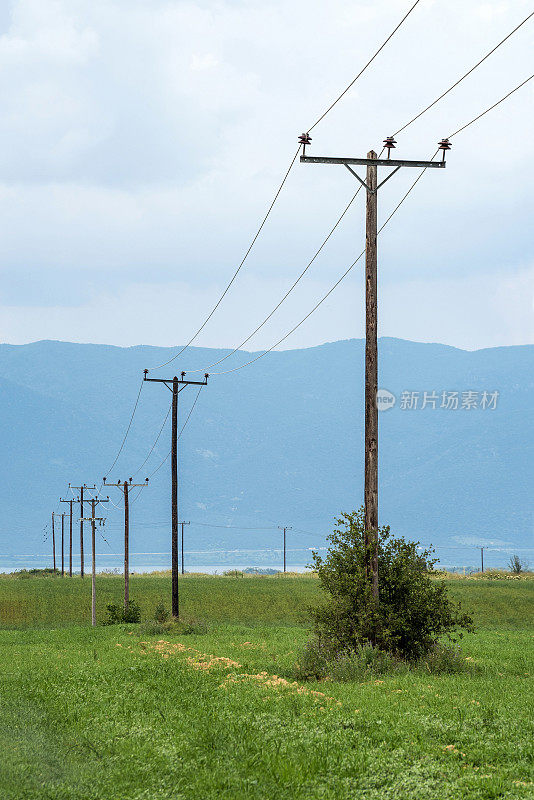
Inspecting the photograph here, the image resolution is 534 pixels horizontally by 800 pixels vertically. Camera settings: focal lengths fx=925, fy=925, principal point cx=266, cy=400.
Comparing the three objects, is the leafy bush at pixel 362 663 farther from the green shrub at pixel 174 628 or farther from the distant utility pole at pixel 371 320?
the green shrub at pixel 174 628

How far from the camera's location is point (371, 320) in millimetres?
22062

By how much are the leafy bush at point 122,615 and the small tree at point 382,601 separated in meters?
27.8

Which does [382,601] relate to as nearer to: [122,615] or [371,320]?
[371,320]

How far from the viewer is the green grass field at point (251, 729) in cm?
1144

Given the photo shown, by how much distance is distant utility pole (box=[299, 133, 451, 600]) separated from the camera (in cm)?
2156

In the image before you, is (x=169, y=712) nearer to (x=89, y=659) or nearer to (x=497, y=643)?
(x=89, y=659)

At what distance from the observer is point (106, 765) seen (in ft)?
41.0

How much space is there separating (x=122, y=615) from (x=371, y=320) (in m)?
31.2

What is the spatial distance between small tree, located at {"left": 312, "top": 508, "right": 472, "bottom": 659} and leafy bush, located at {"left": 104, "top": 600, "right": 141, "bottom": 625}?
91.2 feet

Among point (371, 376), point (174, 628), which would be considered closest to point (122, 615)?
point (174, 628)

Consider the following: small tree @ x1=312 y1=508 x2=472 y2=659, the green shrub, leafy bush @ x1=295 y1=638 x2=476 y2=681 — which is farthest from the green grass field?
the green shrub

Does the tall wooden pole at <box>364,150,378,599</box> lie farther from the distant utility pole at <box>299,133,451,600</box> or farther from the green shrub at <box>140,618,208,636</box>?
the green shrub at <box>140,618,208,636</box>

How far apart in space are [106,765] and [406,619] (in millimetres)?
10850

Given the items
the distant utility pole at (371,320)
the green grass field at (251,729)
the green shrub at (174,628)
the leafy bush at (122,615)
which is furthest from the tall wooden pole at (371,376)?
the leafy bush at (122,615)
